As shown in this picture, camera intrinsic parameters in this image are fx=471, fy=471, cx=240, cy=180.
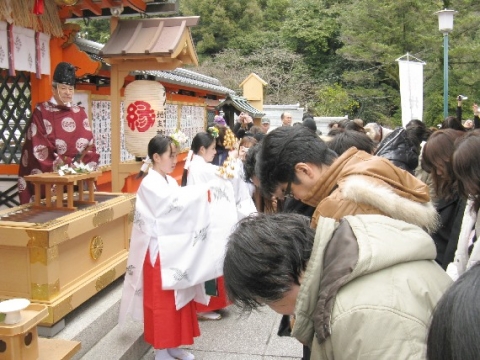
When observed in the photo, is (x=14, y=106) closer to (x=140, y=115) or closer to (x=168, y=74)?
(x=140, y=115)

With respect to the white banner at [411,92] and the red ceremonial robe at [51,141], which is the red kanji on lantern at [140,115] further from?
the white banner at [411,92]

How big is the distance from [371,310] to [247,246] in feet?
1.36

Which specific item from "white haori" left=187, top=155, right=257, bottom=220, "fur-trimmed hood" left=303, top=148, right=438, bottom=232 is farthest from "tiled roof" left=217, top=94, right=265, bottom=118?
"fur-trimmed hood" left=303, top=148, right=438, bottom=232

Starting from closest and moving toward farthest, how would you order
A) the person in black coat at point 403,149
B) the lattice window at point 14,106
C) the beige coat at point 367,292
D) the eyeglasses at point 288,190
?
the beige coat at point 367,292 → the eyeglasses at point 288,190 → the person in black coat at point 403,149 → the lattice window at point 14,106

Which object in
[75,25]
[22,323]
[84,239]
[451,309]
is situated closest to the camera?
[451,309]

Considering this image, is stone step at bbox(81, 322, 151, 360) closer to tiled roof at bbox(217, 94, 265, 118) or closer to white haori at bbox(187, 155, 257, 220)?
white haori at bbox(187, 155, 257, 220)

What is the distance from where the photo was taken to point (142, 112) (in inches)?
234

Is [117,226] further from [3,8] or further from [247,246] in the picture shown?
[247,246]

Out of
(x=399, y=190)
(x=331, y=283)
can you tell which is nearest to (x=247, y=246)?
(x=331, y=283)

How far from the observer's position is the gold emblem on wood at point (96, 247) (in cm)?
429

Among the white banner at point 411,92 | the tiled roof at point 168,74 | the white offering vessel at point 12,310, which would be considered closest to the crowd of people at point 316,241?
the white offering vessel at point 12,310

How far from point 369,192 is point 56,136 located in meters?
3.93

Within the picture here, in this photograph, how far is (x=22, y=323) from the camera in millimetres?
2410

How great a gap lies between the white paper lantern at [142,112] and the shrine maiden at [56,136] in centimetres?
92
